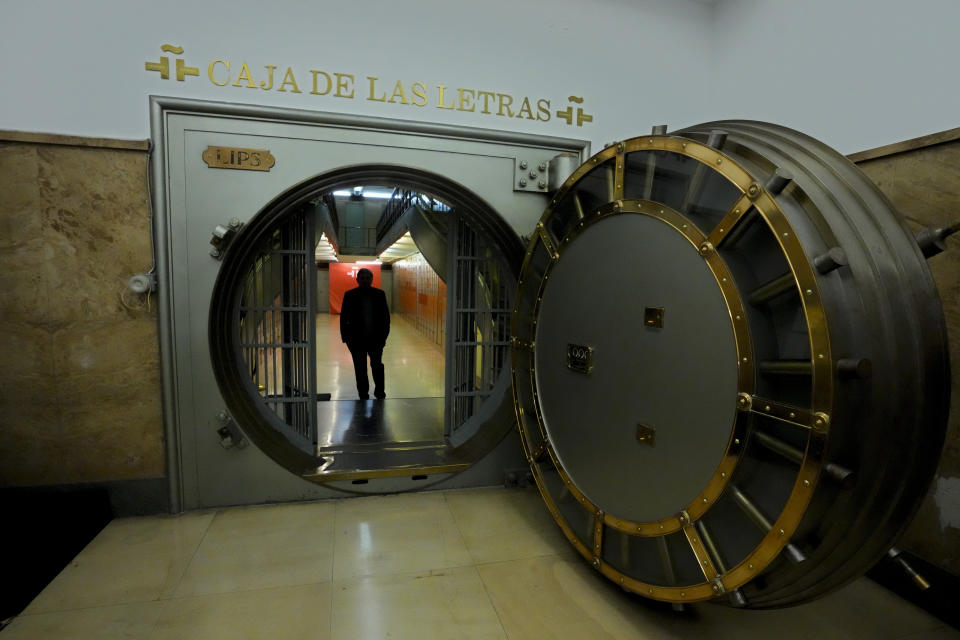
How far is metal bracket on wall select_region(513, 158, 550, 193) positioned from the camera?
2.92 metres

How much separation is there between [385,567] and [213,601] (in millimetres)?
746

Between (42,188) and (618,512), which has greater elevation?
(42,188)

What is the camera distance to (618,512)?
6.11 feet

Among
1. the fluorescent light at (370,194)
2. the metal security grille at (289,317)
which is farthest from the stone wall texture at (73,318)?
the fluorescent light at (370,194)

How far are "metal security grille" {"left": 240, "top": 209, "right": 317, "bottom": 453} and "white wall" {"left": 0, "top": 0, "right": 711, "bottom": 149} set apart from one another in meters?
0.98

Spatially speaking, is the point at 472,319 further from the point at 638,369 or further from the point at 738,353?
the point at 738,353

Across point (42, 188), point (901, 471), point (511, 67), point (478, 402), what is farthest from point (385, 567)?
point (511, 67)

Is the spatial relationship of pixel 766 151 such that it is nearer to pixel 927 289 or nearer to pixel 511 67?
pixel 927 289

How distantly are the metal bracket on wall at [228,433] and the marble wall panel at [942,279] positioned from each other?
3377mm

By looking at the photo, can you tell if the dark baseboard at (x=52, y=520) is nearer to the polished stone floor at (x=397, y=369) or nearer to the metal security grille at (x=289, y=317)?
the metal security grille at (x=289, y=317)

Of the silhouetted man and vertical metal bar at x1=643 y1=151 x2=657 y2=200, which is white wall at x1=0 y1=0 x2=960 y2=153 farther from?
the silhouetted man

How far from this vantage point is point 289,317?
131 inches

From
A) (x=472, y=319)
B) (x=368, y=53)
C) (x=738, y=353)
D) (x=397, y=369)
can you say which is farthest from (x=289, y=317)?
(x=397, y=369)

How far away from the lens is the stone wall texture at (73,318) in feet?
7.72
